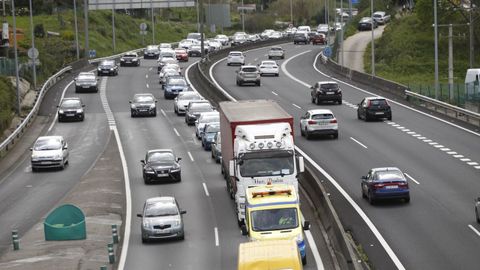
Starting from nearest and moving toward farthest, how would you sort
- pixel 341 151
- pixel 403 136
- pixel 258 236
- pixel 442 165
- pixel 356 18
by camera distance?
pixel 258 236
pixel 442 165
pixel 341 151
pixel 403 136
pixel 356 18

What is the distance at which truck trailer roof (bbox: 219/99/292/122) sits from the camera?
37750mm

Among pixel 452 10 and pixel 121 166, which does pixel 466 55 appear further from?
pixel 121 166

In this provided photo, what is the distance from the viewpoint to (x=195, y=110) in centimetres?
6444

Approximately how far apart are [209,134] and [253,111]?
15.0 metres

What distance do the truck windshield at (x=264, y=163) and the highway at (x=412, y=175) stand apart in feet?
10.1

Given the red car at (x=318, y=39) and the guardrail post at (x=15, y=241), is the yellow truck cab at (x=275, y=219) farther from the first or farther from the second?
the red car at (x=318, y=39)

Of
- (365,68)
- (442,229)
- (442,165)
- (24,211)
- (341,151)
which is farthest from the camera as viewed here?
(365,68)

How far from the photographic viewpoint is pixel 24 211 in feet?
140

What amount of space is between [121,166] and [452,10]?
58.0m

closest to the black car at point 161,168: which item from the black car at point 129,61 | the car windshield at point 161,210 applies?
the car windshield at point 161,210

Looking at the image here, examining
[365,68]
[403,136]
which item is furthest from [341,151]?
[365,68]

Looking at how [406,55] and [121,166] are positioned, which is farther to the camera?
[406,55]

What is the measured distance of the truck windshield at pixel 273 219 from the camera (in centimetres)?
3017

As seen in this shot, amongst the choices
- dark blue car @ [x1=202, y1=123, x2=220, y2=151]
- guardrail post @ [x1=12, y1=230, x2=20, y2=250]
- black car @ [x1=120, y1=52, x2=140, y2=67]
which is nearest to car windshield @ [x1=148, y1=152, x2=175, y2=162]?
dark blue car @ [x1=202, y1=123, x2=220, y2=151]
